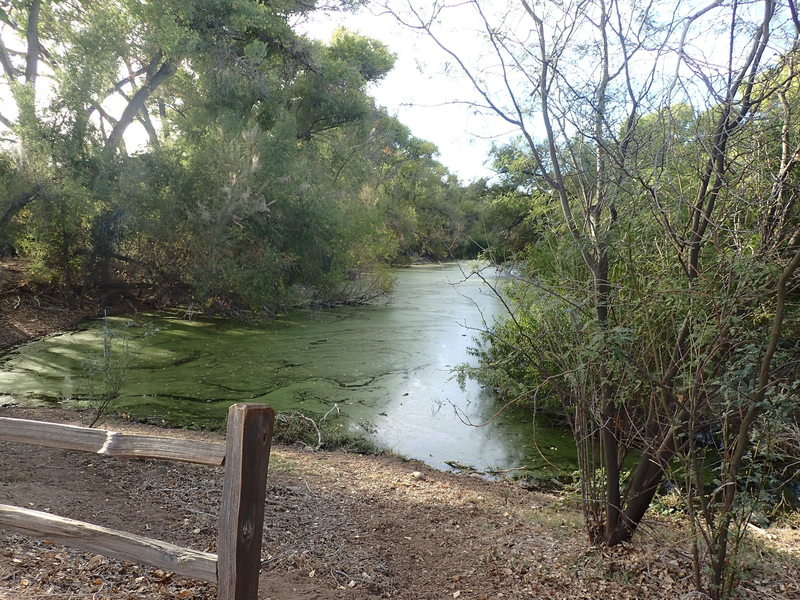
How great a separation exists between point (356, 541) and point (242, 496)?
206 centimetres

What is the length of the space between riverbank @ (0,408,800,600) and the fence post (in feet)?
2.84

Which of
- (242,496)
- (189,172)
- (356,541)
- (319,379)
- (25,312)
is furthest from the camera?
(189,172)

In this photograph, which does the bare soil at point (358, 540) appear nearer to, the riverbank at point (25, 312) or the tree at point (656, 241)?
the tree at point (656, 241)

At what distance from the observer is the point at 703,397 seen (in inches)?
121

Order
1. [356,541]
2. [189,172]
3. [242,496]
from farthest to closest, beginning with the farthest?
[189,172], [356,541], [242,496]

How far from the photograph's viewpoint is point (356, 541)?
13.4ft

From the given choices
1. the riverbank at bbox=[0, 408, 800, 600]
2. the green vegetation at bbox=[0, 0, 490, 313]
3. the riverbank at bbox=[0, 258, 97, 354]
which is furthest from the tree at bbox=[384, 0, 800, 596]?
the riverbank at bbox=[0, 258, 97, 354]

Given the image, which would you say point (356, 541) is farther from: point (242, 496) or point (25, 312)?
point (25, 312)

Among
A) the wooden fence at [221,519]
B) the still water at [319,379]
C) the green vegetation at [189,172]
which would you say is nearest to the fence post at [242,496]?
the wooden fence at [221,519]

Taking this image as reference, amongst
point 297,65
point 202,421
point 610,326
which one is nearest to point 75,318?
point 202,421

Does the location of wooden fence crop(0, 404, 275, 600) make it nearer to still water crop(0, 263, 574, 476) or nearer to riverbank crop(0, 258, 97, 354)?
still water crop(0, 263, 574, 476)

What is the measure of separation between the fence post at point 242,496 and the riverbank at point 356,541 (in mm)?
865

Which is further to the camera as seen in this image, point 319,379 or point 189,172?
point 189,172

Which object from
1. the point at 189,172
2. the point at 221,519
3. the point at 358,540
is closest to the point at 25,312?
the point at 189,172
